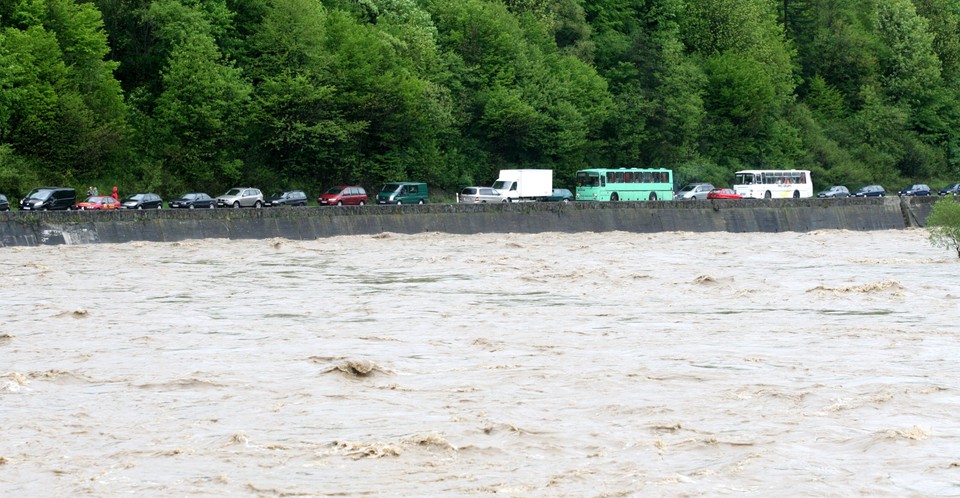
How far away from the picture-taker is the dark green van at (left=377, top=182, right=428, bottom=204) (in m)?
69.3

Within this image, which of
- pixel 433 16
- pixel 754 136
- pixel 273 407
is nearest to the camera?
pixel 273 407

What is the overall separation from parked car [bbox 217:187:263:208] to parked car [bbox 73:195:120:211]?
269 inches

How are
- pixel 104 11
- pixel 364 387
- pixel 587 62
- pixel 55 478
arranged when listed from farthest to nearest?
pixel 587 62, pixel 104 11, pixel 364 387, pixel 55 478

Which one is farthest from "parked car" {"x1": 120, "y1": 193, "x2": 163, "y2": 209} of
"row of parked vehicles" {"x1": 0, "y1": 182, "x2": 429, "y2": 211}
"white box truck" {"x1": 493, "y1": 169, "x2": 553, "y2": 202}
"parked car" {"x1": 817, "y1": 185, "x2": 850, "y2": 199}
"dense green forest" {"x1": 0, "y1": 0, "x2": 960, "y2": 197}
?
"parked car" {"x1": 817, "y1": 185, "x2": 850, "y2": 199}

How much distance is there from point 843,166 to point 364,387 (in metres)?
87.2

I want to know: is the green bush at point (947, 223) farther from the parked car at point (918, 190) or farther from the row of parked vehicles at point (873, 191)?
the parked car at point (918, 190)

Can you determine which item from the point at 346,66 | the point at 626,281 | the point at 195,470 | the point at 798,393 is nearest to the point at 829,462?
Result: the point at 798,393

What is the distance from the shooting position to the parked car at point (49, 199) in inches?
2149

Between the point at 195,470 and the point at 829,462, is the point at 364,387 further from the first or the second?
the point at 829,462

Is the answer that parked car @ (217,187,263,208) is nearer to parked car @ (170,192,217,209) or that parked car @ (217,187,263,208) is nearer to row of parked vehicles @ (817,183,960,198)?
parked car @ (170,192,217,209)

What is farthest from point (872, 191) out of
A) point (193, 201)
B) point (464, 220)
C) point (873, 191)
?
point (193, 201)

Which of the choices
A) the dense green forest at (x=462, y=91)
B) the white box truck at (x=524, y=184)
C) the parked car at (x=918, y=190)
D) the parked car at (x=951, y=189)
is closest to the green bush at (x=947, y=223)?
the dense green forest at (x=462, y=91)

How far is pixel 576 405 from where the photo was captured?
1587cm

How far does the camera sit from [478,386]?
17125 millimetres
